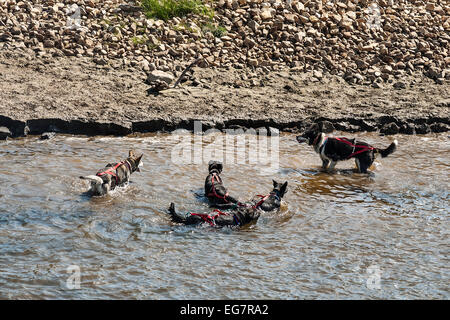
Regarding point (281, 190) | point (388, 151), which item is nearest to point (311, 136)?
point (388, 151)

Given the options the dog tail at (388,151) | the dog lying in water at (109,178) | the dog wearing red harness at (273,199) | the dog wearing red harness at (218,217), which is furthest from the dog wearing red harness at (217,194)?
the dog tail at (388,151)

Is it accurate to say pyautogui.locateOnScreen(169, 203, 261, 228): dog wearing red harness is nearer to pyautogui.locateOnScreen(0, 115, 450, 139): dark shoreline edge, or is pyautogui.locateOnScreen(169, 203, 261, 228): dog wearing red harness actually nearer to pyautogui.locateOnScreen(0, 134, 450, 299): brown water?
pyautogui.locateOnScreen(0, 134, 450, 299): brown water

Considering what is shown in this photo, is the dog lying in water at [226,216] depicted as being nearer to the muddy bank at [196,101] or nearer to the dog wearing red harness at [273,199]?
the dog wearing red harness at [273,199]

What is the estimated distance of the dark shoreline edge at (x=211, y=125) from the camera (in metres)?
11.2

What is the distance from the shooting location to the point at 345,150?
10.2 m

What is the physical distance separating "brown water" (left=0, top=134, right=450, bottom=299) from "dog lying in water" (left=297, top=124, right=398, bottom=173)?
0.84 ft

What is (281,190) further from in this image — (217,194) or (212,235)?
(212,235)

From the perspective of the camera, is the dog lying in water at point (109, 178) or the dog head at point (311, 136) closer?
the dog lying in water at point (109, 178)

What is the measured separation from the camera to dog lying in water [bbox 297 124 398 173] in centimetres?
1018

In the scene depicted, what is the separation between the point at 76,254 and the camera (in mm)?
6898

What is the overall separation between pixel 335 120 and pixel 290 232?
204 inches

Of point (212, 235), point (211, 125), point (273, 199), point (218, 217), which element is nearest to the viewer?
point (212, 235)

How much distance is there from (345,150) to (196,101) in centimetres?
353

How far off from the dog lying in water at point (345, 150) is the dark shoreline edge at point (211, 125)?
6.22 ft
